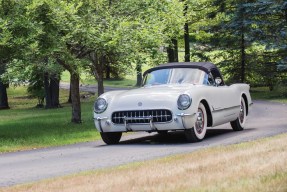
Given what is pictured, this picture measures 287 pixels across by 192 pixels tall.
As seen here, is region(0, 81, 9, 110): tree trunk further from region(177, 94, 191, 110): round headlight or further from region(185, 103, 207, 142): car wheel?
region(177, 94, 191, 110): round headlight

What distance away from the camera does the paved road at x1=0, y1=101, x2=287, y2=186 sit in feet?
29.8

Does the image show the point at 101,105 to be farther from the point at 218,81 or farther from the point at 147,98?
the point at 218,81

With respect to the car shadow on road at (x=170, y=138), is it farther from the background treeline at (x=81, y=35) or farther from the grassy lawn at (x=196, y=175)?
the background treeline at (x=81, y=35)

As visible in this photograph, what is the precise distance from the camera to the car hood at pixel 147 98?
1170 centimetres

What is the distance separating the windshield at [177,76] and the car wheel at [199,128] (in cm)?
112

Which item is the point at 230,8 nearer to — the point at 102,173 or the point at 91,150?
the point at 91,150

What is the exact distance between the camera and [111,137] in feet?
42.4

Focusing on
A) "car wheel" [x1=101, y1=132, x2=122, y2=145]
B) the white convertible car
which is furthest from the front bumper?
"car wheel" [x1=101, y1=132, x2=122, y2=145]

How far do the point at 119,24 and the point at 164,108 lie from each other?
7.29m

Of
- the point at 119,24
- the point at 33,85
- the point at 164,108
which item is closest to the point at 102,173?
the point at 164,108

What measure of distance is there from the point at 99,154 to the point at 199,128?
2387 mm

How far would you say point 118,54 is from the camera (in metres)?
19.8

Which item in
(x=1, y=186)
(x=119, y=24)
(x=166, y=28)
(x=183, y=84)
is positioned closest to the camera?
(x=1, y=186)

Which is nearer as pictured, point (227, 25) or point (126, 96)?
point (126, 96)
